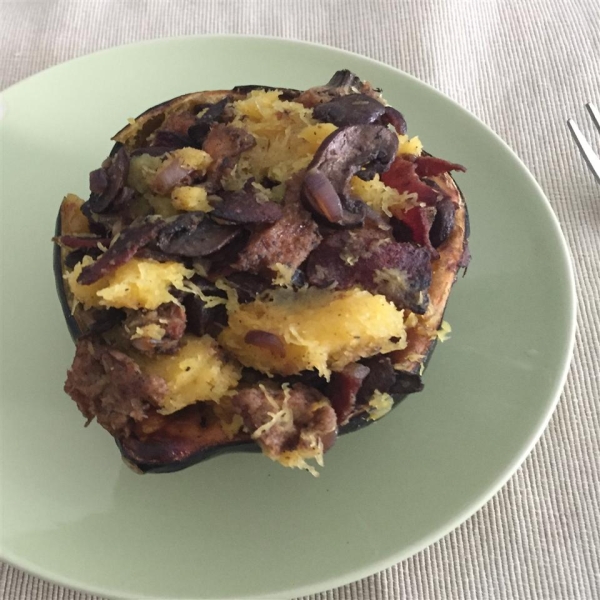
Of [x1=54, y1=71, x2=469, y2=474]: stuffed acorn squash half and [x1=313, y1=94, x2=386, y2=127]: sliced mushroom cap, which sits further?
[x1=313, y1=94, x2=386, y2=127]: sliced mushroom cap

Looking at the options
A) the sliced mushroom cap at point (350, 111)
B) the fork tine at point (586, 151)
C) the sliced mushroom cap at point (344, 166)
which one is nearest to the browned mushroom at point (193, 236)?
the sliced mushroom cap at point (344, 166)

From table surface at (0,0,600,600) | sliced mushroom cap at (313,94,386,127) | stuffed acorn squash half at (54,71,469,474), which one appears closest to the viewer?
stuffed acorn squash half at (54,71,469,474)

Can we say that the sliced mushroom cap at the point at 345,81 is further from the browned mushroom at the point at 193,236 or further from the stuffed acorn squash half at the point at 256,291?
the browned mushroom at the point at 193,236

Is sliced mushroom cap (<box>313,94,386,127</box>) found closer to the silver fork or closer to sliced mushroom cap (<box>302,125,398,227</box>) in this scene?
sliced mushroom cap (<box>302,125,398,227</box>)

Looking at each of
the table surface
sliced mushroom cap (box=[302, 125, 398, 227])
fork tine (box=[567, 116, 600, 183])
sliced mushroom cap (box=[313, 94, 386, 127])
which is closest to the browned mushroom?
sliced mushroom cap (box=[302, 125, 398, 227])

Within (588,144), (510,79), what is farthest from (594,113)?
(510,79)
